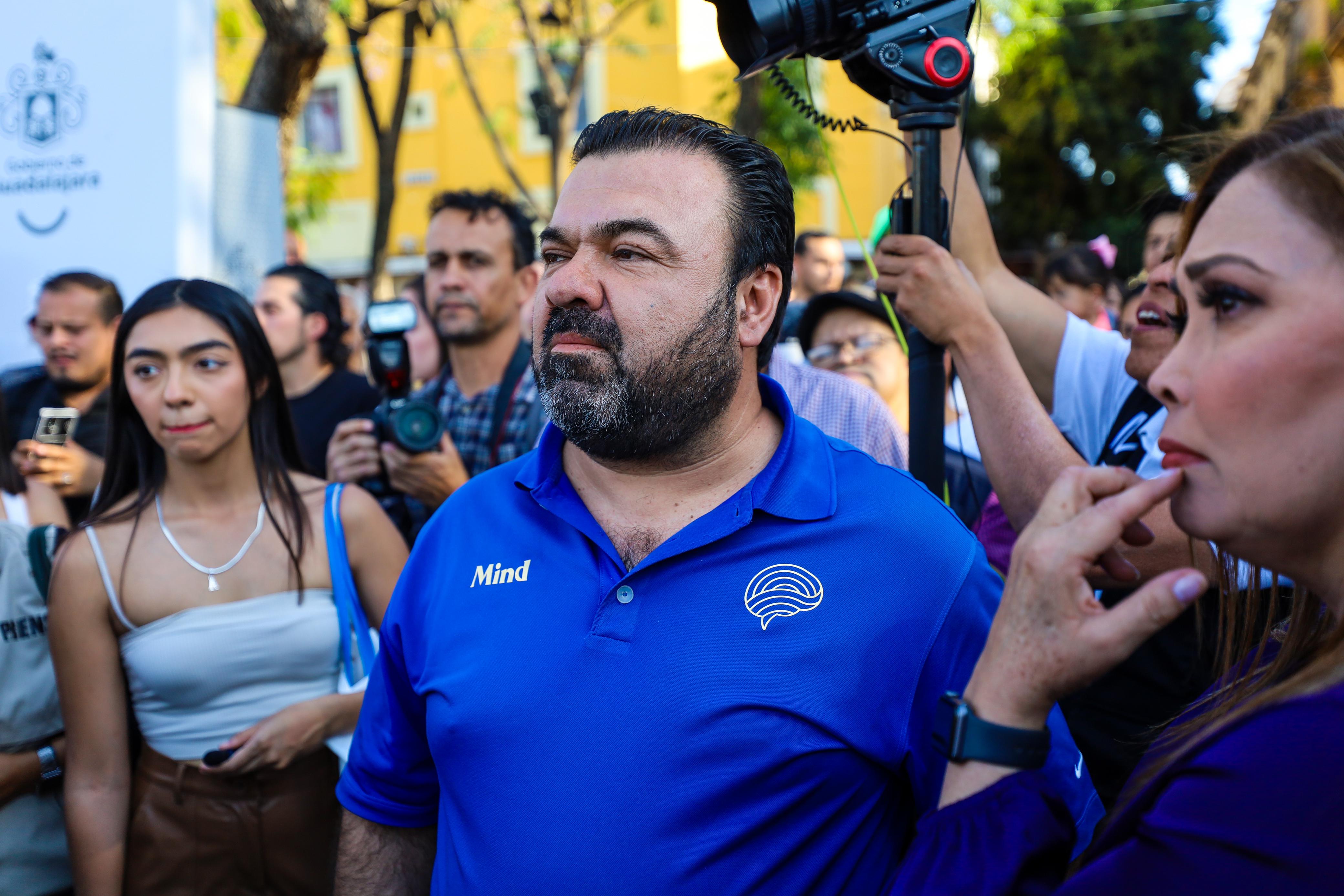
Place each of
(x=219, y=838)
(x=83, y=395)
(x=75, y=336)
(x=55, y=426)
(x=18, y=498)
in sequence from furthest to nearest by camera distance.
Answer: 1. (x=83, y=395)
2. (x=75, y=336)
3. (x=55, y=426)
4. (x=18, y=498)
5. (x=219, y=838)

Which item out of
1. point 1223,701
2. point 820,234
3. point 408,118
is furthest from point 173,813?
point 408,118

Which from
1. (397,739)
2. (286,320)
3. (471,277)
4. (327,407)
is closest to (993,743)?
(397,739)

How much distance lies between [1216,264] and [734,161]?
39.0 inches

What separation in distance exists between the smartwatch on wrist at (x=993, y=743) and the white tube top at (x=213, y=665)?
1929 mm

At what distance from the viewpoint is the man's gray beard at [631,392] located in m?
1.80

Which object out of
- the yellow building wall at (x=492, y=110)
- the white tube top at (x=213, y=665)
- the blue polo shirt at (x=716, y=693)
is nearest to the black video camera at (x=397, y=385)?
the white tube top at (x=213, y=665)

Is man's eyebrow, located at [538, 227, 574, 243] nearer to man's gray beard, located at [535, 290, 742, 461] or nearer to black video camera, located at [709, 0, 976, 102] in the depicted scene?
man's gray beard, located at [535, 290, 742, 461]

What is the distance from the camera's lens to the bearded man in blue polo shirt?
150cm

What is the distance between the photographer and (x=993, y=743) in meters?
1.19

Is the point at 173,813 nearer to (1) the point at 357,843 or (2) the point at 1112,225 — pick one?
(1) the point at 357,843

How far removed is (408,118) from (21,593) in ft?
68.4

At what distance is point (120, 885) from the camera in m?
2.50

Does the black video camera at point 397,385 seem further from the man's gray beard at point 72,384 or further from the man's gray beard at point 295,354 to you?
the man's gray beard at point 72,384

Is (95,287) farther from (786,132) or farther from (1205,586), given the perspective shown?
(786,132)
